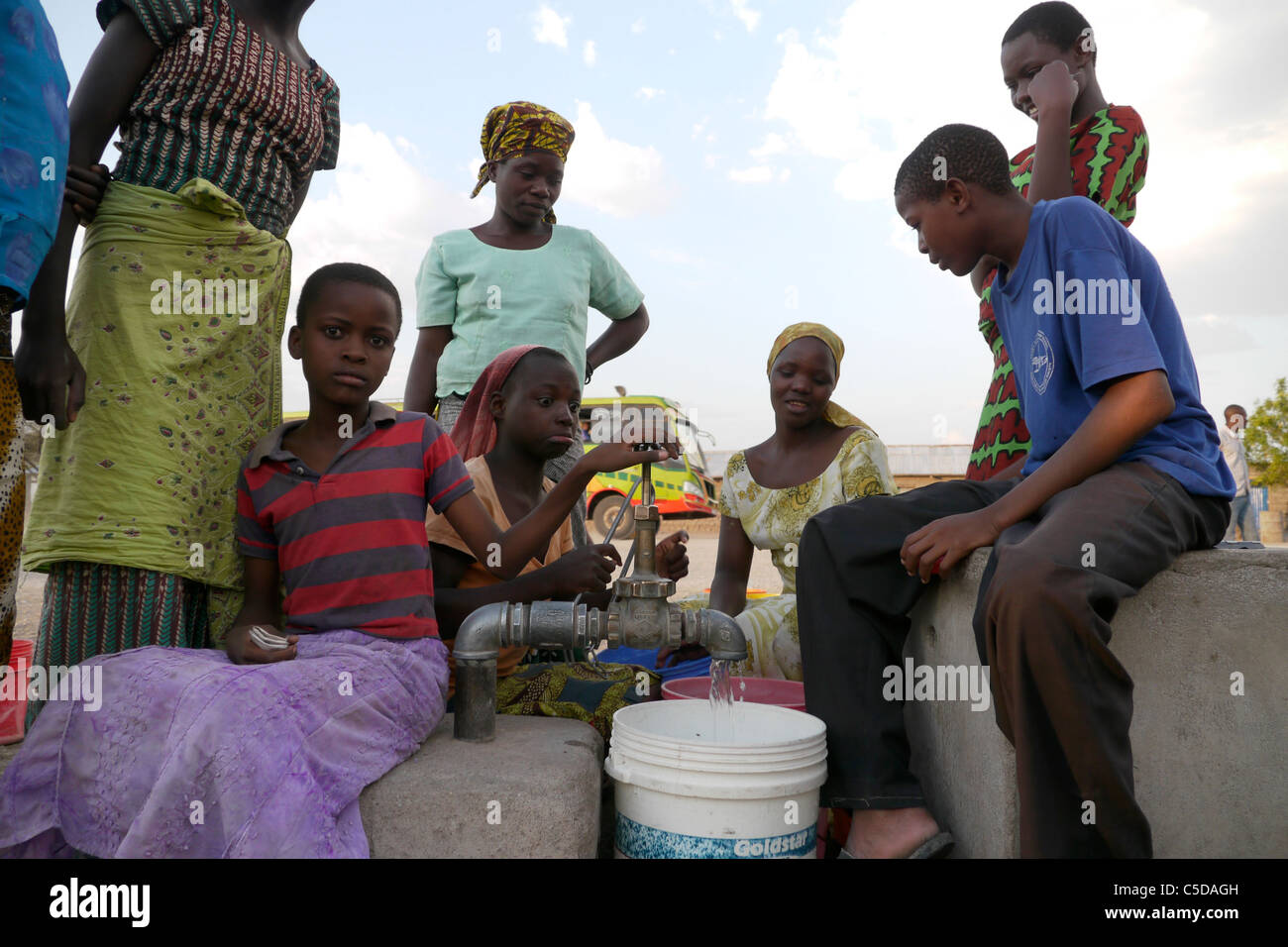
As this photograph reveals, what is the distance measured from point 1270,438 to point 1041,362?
27002 millimetres

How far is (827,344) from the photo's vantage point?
3518 millimetres

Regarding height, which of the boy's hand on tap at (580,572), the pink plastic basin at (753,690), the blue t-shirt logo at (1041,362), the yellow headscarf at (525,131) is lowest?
the pink plastic basin at (753,690)

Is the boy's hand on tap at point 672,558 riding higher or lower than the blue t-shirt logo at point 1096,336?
lower

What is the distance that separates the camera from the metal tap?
1985 mm

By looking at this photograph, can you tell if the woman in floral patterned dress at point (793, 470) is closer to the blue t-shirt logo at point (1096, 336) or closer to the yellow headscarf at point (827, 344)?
the yellow headscarf at point (827, 344)

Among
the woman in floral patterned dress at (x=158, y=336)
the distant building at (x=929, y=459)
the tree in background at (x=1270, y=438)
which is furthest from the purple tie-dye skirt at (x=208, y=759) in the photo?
the distant building at (x=929, y=459)

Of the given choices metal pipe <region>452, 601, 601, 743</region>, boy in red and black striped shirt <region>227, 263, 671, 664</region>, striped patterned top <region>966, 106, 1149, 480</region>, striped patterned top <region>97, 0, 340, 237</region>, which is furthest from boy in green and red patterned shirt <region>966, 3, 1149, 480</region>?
striped patterned top <region>97, 0, 340, 237</region>

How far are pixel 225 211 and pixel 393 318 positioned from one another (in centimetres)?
51

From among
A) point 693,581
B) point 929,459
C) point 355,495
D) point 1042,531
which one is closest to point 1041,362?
point 1042,531

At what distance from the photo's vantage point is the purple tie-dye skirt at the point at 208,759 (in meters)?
1.51

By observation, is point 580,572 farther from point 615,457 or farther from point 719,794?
point 719,794

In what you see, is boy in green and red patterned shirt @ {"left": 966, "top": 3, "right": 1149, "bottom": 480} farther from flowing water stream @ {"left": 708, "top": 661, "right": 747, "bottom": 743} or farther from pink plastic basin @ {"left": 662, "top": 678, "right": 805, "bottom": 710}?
flowing water stream @ {"left": 708, "top": 661, "right": 747, "bottom": 743}

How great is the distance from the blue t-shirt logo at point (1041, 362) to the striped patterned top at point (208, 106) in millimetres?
2047
